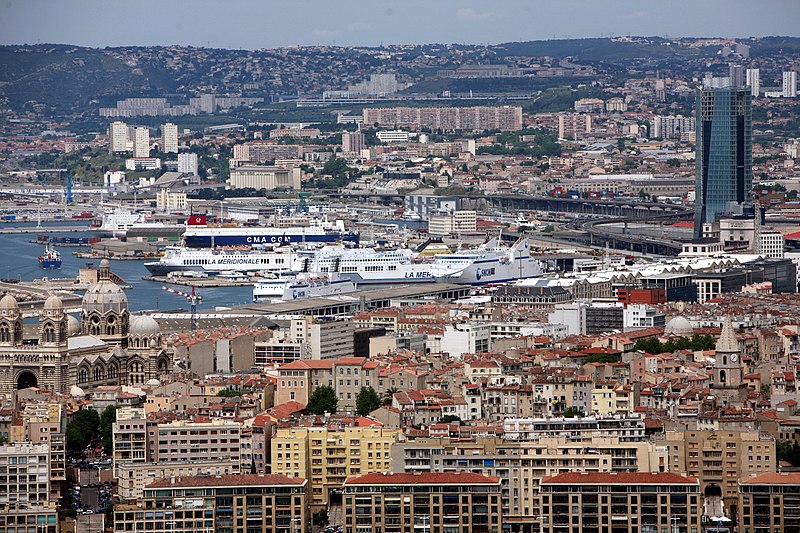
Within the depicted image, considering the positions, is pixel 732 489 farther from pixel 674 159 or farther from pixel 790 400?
pixel 674 159

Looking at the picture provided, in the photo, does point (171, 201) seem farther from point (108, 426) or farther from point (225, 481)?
point (225, 481)

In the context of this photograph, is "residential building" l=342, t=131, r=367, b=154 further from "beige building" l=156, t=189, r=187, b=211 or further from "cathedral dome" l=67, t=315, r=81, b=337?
"cathedral dome" l=67, t=315, r=81, b=337

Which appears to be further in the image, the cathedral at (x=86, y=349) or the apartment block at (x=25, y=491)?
the cathedral at (x=86, y=349)

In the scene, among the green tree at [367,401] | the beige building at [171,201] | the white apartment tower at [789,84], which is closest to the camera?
the green tree at [367,401]

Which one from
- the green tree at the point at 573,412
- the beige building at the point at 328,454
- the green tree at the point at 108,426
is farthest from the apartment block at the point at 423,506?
the green tree at the point at 108,426

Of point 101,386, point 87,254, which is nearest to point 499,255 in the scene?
point 87,254

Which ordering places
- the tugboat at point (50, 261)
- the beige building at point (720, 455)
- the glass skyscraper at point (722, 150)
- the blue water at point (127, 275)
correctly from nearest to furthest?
the beige building at point (720, 455) < the blue water at point (127, 275) < the tugboat at point (50, 261) < the glass skyscraper at point (722, 150)

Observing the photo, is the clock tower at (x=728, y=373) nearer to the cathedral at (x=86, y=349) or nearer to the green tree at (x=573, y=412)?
the green tree at (x=573, y=412)
